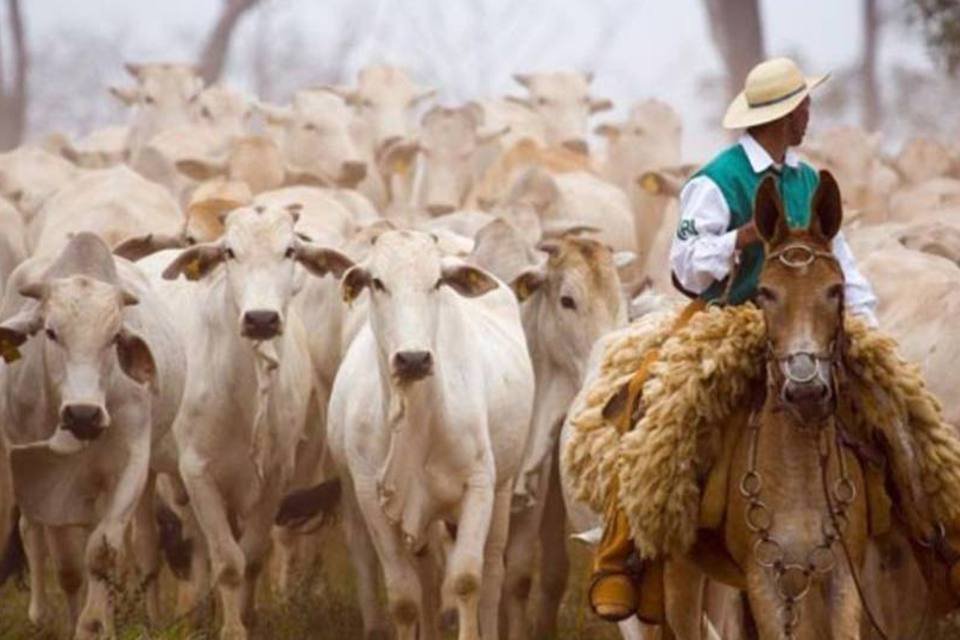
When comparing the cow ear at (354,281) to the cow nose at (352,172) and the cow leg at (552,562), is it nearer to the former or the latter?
the cow leg at (552,562)

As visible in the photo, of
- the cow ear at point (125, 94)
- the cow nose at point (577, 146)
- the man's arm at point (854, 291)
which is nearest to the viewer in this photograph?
the man's arm at point (854, 291)

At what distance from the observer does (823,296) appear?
8.60 m

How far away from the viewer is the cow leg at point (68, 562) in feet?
41.0

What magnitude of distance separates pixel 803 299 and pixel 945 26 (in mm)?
13154

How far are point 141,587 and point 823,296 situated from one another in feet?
15.8

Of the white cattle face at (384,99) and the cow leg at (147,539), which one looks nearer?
the cow leg at (147,539)

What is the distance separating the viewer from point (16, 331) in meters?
11.8

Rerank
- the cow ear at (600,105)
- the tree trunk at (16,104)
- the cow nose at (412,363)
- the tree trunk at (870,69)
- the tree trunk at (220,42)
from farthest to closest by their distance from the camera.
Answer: the tree trunk at (870,69), the tree trunk at (220,42), the tree trunk at (16,104), the cow ear at (600,105), the cow nose at (412,363)

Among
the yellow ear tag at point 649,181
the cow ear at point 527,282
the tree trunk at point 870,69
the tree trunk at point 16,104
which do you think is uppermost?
the cow ear at point 527,282

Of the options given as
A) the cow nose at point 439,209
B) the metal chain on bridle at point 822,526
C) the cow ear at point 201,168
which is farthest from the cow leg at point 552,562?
the cow ear at point 201,168

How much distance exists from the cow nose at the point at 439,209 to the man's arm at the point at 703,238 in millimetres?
11684

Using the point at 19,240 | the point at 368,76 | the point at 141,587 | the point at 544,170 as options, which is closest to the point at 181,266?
the point at 141,587

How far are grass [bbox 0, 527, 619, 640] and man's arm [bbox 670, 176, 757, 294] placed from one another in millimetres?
2965

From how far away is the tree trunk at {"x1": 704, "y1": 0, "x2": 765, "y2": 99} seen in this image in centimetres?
3416
